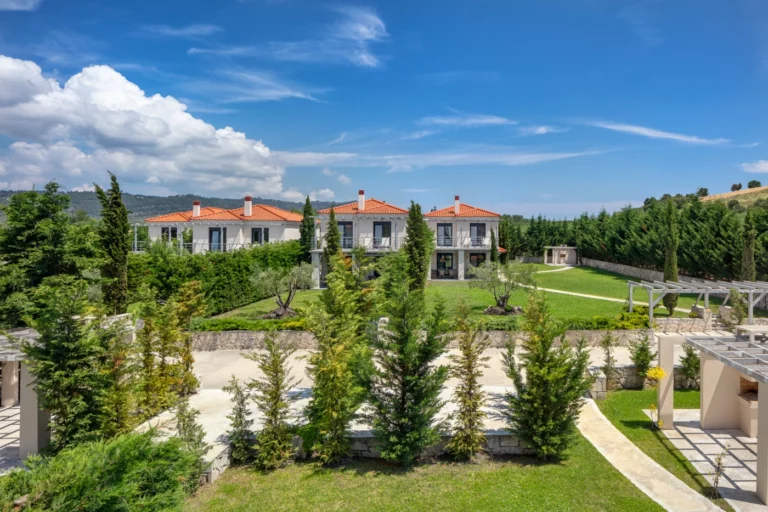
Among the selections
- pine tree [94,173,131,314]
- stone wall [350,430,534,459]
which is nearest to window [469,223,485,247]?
pine tree [94,173,131,314]

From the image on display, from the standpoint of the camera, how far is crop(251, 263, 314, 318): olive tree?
2175 centimetres

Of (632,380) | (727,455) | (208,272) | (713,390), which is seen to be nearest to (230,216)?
(208,272)

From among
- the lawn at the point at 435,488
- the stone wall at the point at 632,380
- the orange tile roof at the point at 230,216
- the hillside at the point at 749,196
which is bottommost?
the lawn at the point at 435,488

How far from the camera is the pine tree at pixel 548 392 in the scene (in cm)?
922

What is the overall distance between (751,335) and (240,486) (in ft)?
40.6

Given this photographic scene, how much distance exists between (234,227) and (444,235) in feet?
56.7

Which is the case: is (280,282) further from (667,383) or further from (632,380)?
(667,383)

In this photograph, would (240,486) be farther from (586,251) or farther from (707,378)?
(586,251)

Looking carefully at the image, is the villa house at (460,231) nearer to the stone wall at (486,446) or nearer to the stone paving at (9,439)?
the stone wall at (486,446)

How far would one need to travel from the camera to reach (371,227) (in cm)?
3622

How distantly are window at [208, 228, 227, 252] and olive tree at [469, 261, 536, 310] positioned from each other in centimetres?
2166

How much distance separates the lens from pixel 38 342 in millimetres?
8156

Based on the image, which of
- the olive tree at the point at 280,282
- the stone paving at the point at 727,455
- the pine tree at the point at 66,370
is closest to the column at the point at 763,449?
the stone paving at the point at 727,455

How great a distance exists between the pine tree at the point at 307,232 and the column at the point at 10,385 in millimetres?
22850
